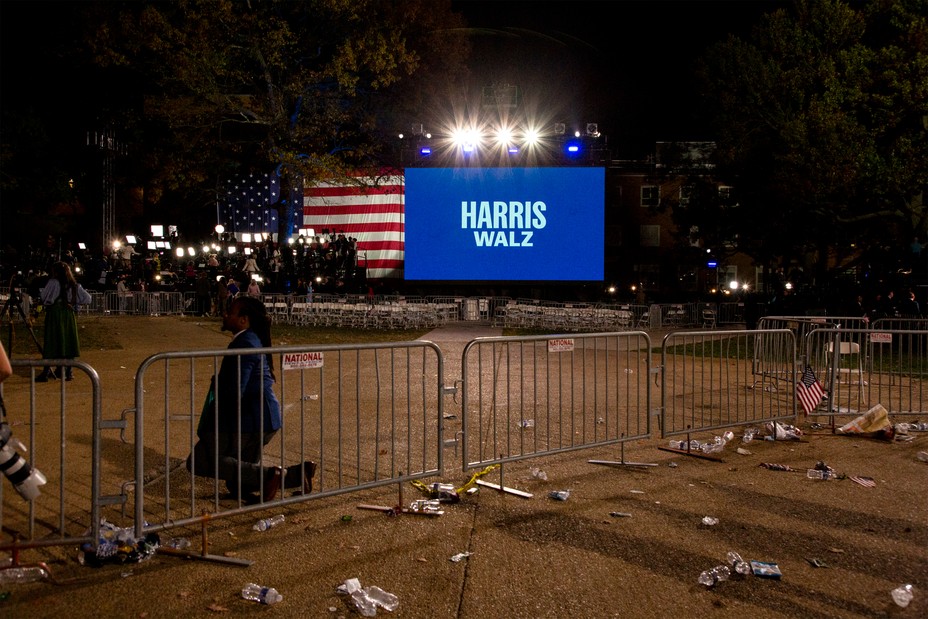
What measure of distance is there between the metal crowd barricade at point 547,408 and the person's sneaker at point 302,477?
1194mm

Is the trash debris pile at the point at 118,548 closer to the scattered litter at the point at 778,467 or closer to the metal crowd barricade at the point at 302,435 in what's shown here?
the metal crowd barricade at the point at 302,435

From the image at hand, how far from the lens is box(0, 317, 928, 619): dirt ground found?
152 inches

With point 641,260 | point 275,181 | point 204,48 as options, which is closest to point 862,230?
point 641,260

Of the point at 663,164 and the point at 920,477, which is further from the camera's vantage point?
the point at 663,164

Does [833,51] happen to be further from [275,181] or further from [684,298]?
[275,181]

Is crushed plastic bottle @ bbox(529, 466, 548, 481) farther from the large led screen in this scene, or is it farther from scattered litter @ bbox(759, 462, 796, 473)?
the large led screen

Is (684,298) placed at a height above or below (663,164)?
below

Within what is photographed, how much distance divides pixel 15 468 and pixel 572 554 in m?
3.11

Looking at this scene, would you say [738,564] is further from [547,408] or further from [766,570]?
[547,408]

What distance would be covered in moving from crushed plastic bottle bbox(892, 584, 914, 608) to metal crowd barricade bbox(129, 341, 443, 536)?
3.02 metres

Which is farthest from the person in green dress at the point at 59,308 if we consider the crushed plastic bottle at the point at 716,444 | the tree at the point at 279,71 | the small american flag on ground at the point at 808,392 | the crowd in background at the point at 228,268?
the tree at the point at 279,71

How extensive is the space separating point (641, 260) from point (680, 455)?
49.0 metres

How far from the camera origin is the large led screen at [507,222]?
98.2 feet

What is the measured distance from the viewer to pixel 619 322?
25750mm
